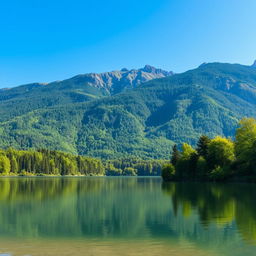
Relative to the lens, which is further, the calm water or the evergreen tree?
the evergreen tree

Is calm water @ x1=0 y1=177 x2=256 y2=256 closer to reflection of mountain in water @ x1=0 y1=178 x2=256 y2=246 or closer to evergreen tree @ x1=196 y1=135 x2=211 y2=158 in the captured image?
reflection of mountain in water @ x1=0 y1=178 x2=256 y2=246

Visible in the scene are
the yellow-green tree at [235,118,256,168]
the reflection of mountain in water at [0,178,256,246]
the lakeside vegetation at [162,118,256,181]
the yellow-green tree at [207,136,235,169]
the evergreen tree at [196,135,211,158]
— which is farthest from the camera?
the evergreen tree at [196,135,211,158]

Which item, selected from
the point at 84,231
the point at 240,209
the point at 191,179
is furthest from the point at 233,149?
the point at 84,231

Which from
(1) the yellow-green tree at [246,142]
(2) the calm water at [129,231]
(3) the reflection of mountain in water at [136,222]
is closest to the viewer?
(2) the calm water at [129,231]

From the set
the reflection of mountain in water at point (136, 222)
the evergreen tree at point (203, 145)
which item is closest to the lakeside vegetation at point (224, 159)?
the evergreen tree at point (203, 145)

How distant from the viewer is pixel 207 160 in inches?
4508

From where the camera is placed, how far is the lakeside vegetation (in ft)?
336

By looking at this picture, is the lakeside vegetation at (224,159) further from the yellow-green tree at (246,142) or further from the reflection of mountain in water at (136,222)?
the reflection of mountain in water at (136,222)

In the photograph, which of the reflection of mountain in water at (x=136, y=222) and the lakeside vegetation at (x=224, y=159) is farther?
the lakeside vegetation at (x=224, y=159)

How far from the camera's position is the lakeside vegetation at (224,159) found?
336ft

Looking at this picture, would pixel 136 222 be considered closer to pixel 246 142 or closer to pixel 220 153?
pixel 246 142

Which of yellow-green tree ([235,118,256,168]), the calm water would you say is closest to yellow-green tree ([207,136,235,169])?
yellow-green tree ([235,118,256,168])

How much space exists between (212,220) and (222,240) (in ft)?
29.4

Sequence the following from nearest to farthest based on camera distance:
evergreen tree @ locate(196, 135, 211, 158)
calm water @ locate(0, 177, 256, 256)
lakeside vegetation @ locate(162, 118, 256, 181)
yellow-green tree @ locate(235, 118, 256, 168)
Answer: calm water @ locate(0, 177, 256, 256) → yellow-green tree @ locate(235, 118, 256, 168) → lakeside vegetation @ locate(162, 118, 256, 181) → evergreen tree @ locate(196, 135, 211, 158)
